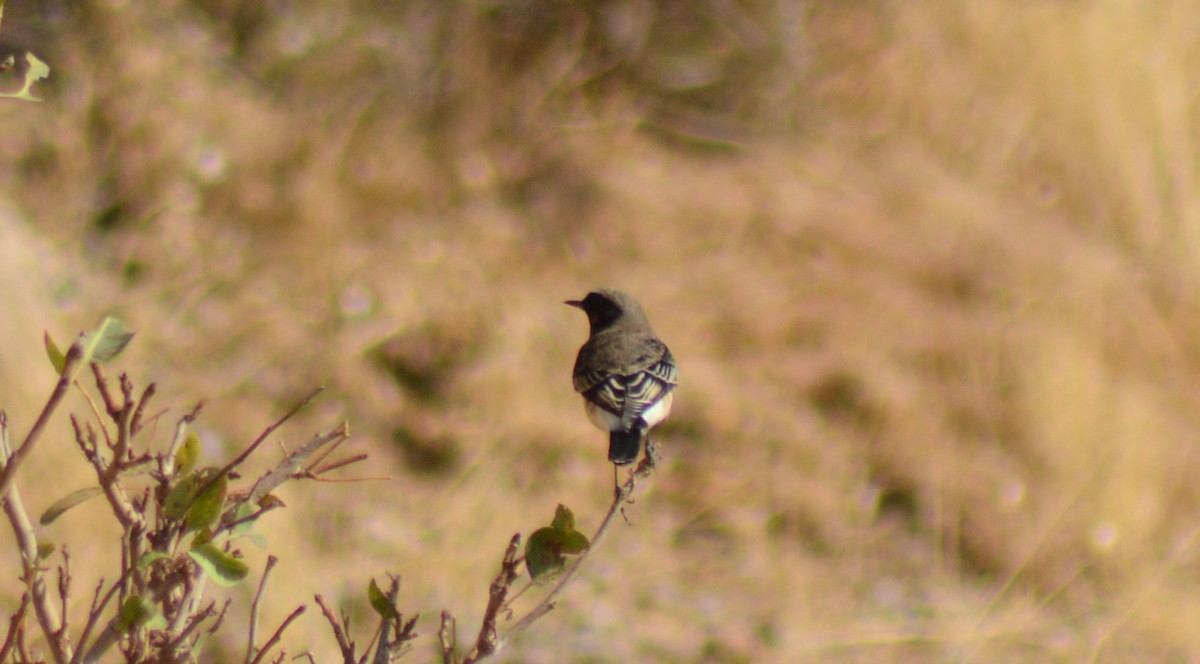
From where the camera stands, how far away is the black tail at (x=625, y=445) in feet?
7.11

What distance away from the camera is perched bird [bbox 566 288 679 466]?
7.73 ft

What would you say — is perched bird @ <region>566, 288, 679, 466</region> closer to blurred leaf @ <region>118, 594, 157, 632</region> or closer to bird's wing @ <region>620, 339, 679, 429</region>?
bird's wing @ <region>620, 339, 679, 429</region>

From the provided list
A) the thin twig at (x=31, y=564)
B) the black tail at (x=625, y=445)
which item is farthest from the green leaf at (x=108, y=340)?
the black tail at (x=625, y=445)

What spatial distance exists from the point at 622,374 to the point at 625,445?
329 millimetres

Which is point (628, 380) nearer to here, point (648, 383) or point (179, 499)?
point (648, 383)

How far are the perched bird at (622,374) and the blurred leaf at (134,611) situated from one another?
104cm

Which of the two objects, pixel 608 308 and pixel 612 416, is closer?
pixel 612 416

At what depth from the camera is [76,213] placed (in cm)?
562

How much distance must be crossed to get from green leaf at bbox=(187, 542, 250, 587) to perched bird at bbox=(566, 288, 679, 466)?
980 mm

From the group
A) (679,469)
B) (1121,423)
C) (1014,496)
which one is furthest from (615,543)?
(1121,423)

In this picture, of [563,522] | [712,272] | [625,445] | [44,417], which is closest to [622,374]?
[625,445]

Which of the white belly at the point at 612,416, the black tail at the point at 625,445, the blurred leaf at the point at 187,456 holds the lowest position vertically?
the blurred leaf at the point at 187,456

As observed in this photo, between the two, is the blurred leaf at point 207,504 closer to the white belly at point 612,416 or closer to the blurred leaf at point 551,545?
the blurred leaf at point 551,545

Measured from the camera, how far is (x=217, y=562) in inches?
48.3
